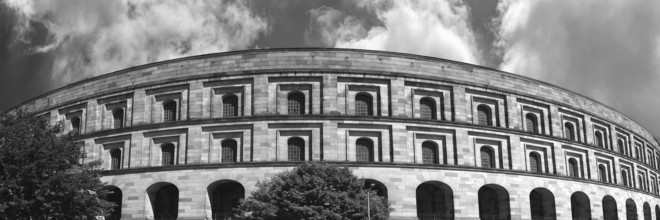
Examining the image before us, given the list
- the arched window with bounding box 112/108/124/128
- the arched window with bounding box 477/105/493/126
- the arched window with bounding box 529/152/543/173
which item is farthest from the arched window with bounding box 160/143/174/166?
the arched window with bounding box 529/152/543/173

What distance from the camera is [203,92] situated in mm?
47125

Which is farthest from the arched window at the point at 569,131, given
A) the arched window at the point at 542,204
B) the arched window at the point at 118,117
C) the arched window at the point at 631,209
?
the arched window at the point at 118,117

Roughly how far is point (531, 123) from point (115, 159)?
31388 mm

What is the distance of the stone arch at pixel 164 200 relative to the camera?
46562 mm

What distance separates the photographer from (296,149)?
4516 centimetres

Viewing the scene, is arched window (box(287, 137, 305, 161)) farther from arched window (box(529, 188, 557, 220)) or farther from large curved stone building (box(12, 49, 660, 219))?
arched window (box(529, 188, 557, 220))

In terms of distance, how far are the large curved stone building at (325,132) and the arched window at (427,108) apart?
77 mm

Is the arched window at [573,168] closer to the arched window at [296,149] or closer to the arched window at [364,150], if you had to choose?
the arched window at [364,150]

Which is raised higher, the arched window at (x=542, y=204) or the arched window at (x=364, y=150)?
the arched window at (x=364, y=150)

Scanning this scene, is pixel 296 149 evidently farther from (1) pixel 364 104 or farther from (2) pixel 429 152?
(2) pixel 429 152

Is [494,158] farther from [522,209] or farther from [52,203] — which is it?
[52,203]

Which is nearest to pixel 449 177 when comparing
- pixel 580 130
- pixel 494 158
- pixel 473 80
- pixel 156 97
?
pixel 494 158

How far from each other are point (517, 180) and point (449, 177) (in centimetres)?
597

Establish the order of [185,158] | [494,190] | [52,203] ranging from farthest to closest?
1. [494,190]
2. [185,158]
3. [52,203]
